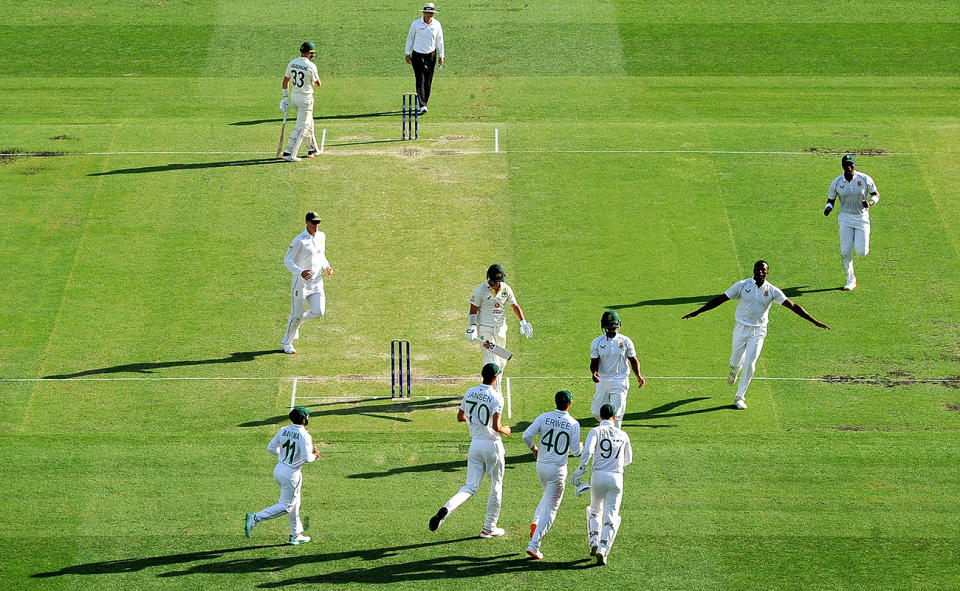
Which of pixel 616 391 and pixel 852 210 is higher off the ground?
pixel 852 210

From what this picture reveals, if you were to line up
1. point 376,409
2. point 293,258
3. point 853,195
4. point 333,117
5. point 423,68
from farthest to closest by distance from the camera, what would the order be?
1. point 333,117
2. point 423,68
3. point 853,195
4. point 293,258
5. point 376,409

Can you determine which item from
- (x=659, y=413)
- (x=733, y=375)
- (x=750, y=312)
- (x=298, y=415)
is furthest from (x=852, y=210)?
(x=298, y=415)

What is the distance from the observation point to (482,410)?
1736 cm


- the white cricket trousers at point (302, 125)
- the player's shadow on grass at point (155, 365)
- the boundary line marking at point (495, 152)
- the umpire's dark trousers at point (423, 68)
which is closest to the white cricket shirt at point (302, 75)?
the white cricket trousers at point (302, 125)

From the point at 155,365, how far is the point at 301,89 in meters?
8.87

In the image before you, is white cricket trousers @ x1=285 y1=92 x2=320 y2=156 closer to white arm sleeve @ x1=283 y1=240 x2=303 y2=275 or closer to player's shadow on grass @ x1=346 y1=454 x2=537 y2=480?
white arm sleeve @ x1=283 y1=240 x2=303 y2=275

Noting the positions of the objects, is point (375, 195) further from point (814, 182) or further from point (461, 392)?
point (814, 182)

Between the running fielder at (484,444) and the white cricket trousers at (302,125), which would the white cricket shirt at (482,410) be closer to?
the running fielder at (484,444)

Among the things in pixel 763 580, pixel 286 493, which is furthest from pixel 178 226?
pixel 763 580

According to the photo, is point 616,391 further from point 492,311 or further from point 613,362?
point 492,311

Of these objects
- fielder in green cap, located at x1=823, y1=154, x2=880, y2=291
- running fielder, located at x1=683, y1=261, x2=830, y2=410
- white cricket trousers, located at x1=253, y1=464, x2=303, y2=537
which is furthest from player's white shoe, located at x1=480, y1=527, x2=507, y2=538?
fielder in green cap, located at x1=823, y1=154, x2=880, y2=291

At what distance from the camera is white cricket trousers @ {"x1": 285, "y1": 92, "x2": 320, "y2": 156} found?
1160 inches

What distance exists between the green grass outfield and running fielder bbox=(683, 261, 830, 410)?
3.25 ft

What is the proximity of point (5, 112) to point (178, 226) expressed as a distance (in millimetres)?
9164
